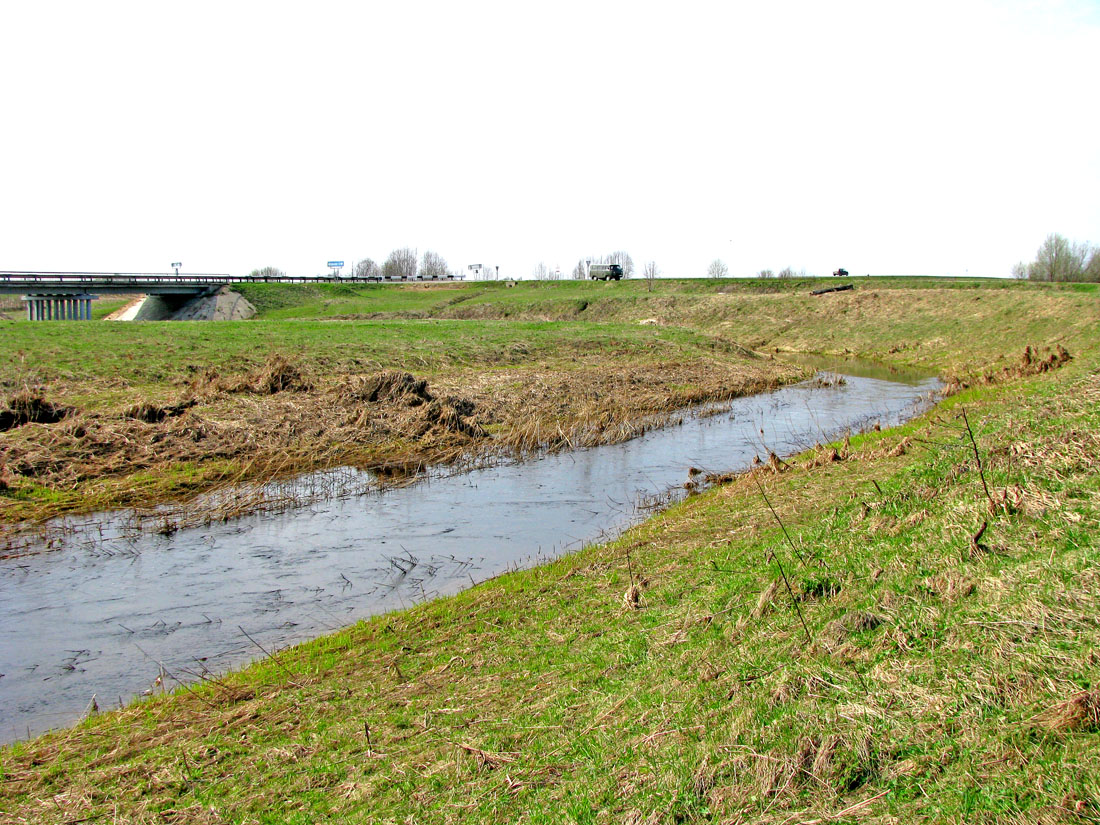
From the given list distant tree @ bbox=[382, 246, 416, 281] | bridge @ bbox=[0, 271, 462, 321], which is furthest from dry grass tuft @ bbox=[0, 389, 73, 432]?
distant tree @ bbox=[382, 246, 416, 281]

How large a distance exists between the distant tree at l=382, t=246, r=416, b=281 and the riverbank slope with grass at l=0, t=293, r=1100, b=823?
12770 centimetres

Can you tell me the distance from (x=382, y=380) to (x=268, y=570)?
11.6 metres

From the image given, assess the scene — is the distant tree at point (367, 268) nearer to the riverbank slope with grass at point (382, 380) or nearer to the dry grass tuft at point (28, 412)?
the riverbank slope with grass at point (382, 380)

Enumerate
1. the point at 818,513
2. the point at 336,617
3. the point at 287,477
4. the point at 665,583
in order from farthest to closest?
the point at 287,477 → the point at 818,513 → the point at 336,617 → the point at 665,583

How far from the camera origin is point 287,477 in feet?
56.1

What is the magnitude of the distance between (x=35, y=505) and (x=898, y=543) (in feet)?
47.9

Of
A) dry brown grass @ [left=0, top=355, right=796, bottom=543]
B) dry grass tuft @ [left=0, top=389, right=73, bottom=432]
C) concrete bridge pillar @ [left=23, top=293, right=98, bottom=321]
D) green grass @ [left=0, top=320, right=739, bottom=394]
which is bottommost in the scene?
dry brown grass @ [left=0, top=355, right=796, bottom=543]

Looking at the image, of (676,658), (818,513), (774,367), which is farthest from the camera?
(774,367)

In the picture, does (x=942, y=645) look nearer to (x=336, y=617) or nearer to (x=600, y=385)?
(x=336, y=617)

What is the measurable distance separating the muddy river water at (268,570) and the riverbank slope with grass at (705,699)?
3.62ft

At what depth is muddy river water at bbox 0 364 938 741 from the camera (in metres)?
8.72

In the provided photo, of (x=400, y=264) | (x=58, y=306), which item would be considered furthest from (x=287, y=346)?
(x=400, y=264)

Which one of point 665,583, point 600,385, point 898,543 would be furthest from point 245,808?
point 600,385

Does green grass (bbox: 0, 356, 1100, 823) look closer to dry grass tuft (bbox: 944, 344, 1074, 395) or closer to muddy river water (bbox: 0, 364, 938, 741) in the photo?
muddy river water (bbox: 0, 364, 938, 741)
